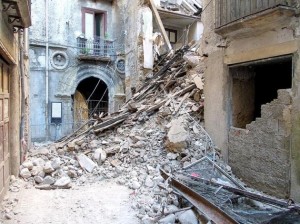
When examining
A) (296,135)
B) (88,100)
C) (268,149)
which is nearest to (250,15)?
(296,135)

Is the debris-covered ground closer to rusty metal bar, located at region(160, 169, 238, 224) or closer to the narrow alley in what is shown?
the narrow alley

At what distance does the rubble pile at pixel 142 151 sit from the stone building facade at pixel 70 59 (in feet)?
18.7

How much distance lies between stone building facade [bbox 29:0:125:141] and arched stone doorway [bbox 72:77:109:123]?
0.18 ft

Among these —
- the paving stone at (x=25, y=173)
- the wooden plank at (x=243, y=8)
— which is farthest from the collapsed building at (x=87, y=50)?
the wooden plank at (x=243, y=8)

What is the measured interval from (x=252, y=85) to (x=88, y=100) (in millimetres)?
10240

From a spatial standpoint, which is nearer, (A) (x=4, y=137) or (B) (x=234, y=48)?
(A) (x=4, y=137)

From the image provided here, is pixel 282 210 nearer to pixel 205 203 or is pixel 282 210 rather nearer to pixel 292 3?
pixel 205 203

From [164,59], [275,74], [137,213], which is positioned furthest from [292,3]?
[164,59]

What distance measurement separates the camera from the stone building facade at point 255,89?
4457mm

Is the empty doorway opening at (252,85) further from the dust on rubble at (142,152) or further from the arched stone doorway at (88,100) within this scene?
the arched stone doorway at (88,100)

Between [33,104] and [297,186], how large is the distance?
1177 centimetres

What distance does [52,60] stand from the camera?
13914 millimetres

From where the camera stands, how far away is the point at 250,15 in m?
4.80

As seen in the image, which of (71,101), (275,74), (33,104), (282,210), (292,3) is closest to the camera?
(282,210)
